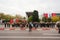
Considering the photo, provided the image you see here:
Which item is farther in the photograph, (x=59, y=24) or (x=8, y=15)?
(x=8, y=15)

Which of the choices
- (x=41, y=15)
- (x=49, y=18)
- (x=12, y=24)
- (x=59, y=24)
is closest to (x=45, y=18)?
(x=49, y=18)

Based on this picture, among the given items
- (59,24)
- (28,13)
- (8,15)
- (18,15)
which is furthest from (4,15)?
(59,24)

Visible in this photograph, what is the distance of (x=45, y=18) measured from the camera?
110000mm

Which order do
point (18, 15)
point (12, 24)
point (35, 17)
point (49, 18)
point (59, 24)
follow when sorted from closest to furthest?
point (59, 24)
point (12, 24)
point (35, 17)
point (49, 18)
point (18, 15)

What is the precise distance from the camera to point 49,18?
11319cm

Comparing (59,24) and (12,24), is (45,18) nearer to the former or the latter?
(12,24)

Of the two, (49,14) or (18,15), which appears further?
(18,15)

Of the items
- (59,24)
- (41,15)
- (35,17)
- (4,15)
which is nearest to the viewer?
(59,24)

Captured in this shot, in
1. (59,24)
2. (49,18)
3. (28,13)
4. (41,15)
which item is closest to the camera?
(59,24)

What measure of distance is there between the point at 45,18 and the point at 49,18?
405 cm

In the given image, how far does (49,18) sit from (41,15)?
12.6 meters

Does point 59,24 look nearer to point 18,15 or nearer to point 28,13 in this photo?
point 18,15

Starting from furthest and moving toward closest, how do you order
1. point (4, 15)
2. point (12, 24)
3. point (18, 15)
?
point (18, 15), point (4, 15), point (12, 24)

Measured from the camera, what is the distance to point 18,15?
15725cm
